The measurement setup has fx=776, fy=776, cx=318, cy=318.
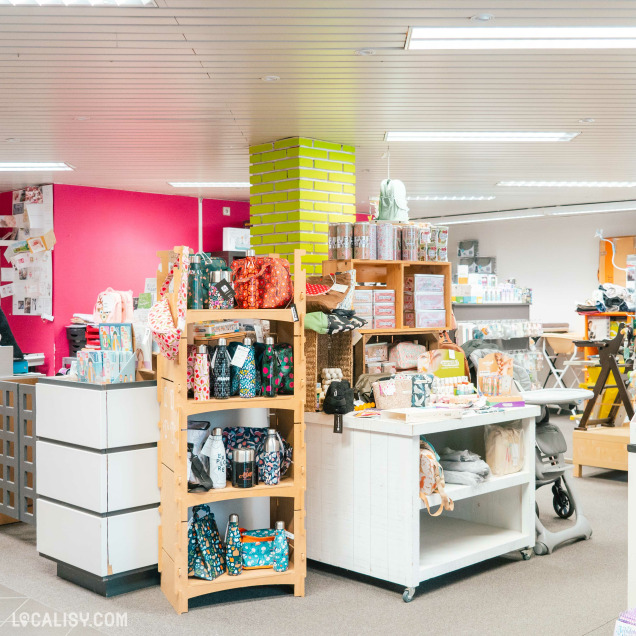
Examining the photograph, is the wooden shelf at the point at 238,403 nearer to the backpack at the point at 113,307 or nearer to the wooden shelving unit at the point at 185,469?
the wooden shelving unit at the point at 185,469

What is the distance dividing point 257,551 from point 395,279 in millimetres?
2566

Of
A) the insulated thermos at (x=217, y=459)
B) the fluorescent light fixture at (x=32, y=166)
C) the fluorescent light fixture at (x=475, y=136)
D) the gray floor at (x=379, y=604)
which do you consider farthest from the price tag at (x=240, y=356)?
the fluorescent light fixture at (x=32, y=166)

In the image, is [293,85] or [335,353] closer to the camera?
[335,353]

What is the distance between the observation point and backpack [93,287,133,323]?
4805mm

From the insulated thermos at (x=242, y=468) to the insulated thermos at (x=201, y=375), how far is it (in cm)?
35

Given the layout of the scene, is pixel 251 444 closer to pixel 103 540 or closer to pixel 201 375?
pixel 201 375

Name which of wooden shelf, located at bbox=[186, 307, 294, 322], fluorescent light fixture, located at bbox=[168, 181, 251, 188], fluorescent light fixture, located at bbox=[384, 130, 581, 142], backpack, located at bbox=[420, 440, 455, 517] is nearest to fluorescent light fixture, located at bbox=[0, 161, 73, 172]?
fluorescent light fixture, located at bbox=[168, 181, 251, 188]

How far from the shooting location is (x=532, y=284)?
46.6 ft

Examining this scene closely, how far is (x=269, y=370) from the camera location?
4.02m

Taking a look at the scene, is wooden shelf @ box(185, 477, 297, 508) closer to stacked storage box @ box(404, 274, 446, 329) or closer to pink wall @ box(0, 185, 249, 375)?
stacked storage box @ box(404, 274, 446, 329)

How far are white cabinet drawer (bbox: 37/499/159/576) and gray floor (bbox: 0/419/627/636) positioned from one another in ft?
0.52

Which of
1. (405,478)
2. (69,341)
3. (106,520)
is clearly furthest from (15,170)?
(405,478)

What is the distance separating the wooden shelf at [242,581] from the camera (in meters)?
3.85

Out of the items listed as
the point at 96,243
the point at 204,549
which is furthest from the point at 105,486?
the point at 96,243
